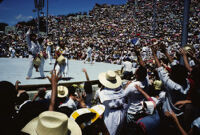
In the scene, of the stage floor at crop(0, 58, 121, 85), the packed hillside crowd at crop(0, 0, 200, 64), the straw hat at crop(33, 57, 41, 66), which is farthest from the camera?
the packed hillside crowd at crop(0, 0, 200, 64)

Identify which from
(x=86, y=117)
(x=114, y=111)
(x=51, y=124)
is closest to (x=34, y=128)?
(x=51, y=124)

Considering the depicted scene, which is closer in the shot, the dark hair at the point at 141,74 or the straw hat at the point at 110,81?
the straw hat at the point at 110,81

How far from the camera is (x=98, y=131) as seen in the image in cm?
199

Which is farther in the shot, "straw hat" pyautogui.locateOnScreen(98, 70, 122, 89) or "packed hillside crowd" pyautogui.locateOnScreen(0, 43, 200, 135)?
"straw hat" pyautogui.locateOnScreen(98, 70, 122, 89)

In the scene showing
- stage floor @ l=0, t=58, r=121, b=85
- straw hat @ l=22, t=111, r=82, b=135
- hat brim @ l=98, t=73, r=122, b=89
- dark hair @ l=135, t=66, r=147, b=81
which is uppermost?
dark hair @ l=135, t=66, r=147, b=81

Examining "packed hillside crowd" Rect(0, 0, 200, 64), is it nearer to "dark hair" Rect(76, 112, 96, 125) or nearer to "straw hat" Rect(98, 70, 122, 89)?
"straw hat" Rect(98, 70, 122, 89)

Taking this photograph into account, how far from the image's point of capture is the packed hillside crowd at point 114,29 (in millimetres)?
27688

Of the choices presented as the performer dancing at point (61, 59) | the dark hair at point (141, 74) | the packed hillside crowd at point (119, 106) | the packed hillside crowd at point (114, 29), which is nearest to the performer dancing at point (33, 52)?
the performer dancing at point (61, 59)

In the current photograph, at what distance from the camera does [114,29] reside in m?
40.6

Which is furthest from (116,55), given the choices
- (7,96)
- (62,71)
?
(7,96)

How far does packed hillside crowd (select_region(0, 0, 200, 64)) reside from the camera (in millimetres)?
27688

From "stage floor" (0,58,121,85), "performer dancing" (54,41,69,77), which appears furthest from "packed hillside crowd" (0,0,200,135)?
"performer dancing" (54,41,69,77)

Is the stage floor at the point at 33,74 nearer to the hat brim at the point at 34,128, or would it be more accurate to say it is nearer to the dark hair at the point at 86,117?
the dark hair at the point at 86,117

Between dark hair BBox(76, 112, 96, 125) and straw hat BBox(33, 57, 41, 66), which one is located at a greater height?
straw hat BBox(33, 57, 41, 66)
